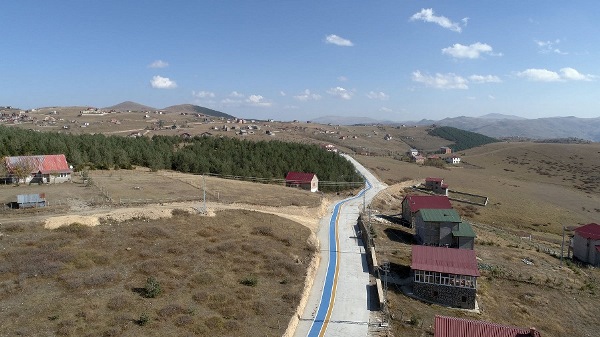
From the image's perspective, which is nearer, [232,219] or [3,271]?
[3,271]

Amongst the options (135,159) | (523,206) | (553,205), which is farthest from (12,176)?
(553,205)

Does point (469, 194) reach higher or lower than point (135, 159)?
lower

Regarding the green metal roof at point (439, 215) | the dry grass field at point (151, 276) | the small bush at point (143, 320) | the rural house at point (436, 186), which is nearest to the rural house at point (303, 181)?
the green metal roof at point (439, 215)

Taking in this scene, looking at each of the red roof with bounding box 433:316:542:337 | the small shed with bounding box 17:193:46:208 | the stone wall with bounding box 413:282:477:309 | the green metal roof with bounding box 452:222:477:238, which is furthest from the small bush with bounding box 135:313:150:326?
the green metal roof with bounding box 452:222:477:238

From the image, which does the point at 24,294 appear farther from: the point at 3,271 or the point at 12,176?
the point at 12,176

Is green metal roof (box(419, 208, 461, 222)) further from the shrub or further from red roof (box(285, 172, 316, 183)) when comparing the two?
the shrub

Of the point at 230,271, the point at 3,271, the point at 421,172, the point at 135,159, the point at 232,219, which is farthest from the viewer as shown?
the point at 421,172

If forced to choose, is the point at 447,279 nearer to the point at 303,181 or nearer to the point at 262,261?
the point at 262,261
